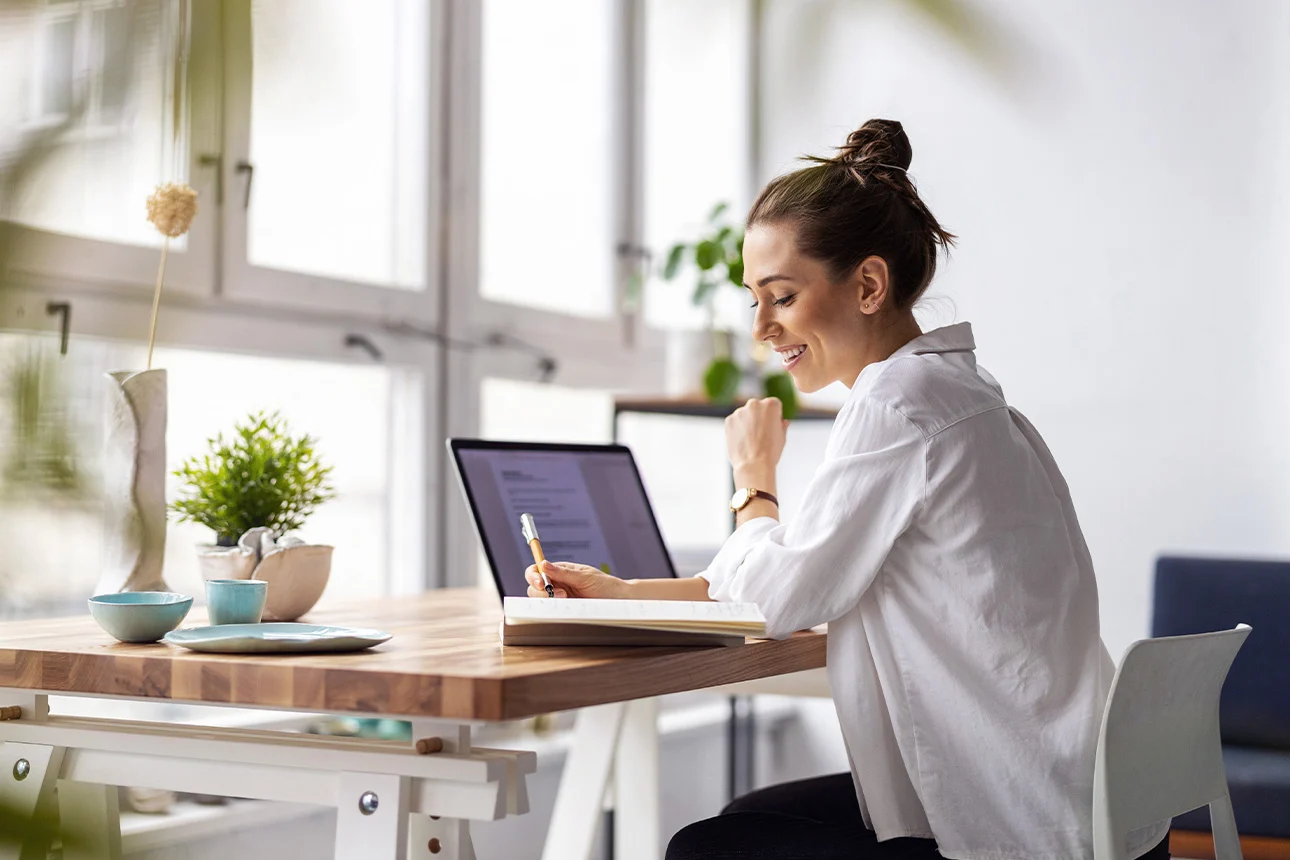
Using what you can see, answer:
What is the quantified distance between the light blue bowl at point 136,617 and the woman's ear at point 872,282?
72cm

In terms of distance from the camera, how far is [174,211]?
52.9 inches

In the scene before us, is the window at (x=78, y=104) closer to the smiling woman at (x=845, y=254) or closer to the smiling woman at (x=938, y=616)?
the smiling woman at (x=938, y=616)

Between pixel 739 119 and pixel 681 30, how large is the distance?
285 mm

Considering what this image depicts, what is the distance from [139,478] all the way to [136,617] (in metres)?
0.29

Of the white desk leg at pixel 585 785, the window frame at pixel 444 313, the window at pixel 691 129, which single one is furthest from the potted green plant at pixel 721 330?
the white desk leg at pixel 585 785

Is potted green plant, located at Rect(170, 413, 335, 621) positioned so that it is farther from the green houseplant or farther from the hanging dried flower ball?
the hanging dried flower ball

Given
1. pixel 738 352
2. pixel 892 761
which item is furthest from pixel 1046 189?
pixel 892 761

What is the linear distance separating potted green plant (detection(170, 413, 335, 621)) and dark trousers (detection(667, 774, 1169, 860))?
18.6 inches

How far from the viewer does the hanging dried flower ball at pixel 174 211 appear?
1.31m

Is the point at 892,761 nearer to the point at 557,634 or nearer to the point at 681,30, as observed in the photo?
the point at 557,634

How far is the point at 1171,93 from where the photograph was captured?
2.98 metres

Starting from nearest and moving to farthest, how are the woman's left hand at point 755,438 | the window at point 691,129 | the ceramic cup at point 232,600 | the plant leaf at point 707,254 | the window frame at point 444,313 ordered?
1. the ceramic cup at point 232,600
2. the woman's left hand at point 755,438
3. the window frame at point 444,313
4. the plant leaf at point 707,254
5. the window at point 691,129

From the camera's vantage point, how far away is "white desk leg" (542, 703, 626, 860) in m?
2.00

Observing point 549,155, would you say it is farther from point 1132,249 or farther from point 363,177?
point 1132,249
